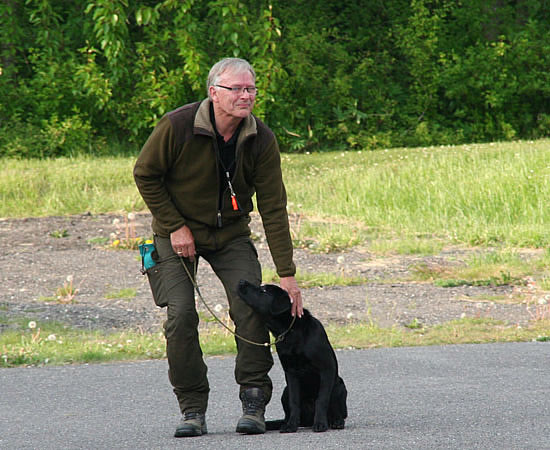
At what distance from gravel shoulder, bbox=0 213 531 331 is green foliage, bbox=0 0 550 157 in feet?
24.8

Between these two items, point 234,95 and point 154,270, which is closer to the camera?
point 234,95

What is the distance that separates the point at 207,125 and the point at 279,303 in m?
0.90

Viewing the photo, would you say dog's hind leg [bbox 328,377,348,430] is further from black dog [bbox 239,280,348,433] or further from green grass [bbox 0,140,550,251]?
green grass [bbox 0,140,550,251]

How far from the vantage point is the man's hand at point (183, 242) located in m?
4.89

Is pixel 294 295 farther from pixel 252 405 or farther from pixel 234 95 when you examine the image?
pixel 234 95

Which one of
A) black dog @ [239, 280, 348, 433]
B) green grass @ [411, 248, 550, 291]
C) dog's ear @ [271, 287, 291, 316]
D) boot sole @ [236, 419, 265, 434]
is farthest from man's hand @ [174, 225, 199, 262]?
green grass @ [411, 248, 550, 291]

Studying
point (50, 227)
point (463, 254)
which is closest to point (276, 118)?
point (50, 227)

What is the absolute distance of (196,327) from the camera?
4926 millimetres

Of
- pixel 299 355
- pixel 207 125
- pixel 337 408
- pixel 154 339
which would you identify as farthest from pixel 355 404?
pixel 154 339

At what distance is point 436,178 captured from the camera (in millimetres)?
15711

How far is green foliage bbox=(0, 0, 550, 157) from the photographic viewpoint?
820 inches

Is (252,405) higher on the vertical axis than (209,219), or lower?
lower

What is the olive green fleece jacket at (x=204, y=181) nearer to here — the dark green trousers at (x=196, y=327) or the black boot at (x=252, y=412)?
the dark green trousers at (x=196, y=327)

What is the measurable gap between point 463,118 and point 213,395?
21044 mm
